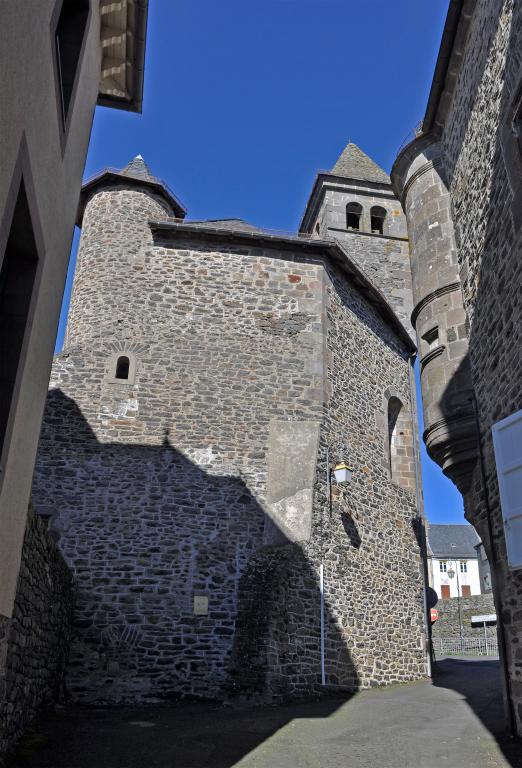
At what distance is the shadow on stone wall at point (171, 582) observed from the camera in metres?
9.96

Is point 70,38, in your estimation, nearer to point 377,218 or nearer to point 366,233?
point 366,233

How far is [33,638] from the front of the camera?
273 inches

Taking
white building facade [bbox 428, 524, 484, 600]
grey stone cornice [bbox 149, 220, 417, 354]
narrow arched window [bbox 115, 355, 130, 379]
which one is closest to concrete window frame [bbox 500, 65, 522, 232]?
grey stone cornice [bbox 149, 220, 417, 354]

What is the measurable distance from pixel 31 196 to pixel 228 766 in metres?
5.03

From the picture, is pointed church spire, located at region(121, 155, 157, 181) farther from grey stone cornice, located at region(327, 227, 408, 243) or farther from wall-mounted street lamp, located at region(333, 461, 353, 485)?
grey stone cornice, located at region(327, 227, 408, 243)

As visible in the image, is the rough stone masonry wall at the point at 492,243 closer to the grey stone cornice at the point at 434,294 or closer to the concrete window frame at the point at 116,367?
the grey stone cornice at the point at 434,294

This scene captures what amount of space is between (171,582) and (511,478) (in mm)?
6538

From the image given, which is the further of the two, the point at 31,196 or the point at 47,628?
the point at 47,628

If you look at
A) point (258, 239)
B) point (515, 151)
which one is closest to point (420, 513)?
point (258, 239)

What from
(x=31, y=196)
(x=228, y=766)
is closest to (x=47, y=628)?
(x=228, y=766)

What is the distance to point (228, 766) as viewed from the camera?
5.62 meters

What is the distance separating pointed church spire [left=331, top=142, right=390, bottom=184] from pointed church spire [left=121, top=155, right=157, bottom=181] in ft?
40.7

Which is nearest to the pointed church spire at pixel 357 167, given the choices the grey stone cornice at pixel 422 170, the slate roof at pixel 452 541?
the grey stone cornice at pixel 422 170

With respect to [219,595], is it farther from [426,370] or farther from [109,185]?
[109,185]
